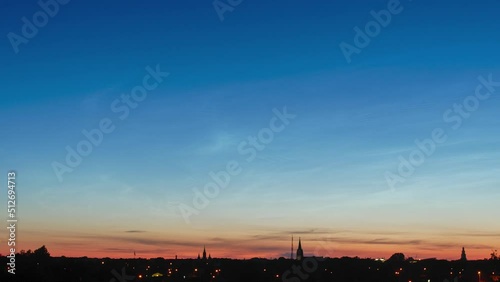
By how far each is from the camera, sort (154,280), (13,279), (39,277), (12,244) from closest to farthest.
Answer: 1. (12,244)
2. (13,279)
3. (39,277)
4. (154,280)

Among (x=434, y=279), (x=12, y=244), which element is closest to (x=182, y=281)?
(x=434, y=279)

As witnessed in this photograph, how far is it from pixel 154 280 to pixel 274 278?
39.6m

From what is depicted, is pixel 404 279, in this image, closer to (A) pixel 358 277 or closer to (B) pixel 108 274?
(A) pixel 358 277

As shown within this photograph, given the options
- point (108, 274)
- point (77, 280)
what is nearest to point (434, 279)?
point (108, 274)

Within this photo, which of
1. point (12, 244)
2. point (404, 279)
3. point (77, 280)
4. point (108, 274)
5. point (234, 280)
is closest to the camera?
point (12, 244)

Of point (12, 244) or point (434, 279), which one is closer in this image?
point (12, 244)

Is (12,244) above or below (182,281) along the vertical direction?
above

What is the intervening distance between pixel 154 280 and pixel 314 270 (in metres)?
61.6

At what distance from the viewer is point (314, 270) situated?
635 feet

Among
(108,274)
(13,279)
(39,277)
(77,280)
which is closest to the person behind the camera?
(13,279)

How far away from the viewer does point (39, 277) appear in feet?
319

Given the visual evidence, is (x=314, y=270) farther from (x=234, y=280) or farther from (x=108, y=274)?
Answer: (x=108, y=274)

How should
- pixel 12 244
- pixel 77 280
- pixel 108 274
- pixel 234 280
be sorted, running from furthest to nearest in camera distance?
pixel 234 280
pixel 108 274
pixel 77 280
pixel 12 244

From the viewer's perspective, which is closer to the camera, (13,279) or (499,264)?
(13,279)
